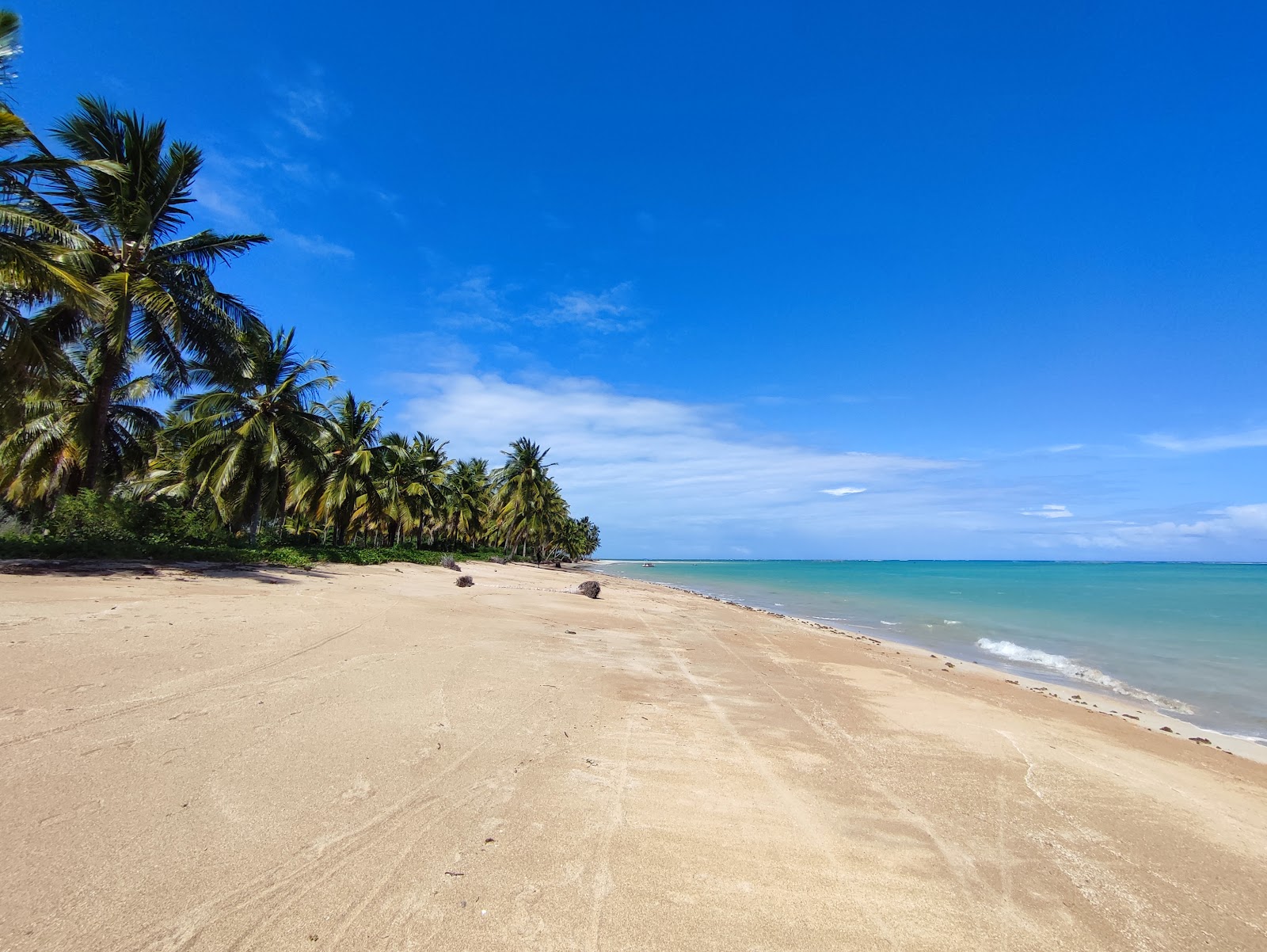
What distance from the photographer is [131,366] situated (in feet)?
52.0

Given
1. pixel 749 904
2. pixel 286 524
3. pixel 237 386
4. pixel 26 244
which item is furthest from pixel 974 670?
pixel 286 524

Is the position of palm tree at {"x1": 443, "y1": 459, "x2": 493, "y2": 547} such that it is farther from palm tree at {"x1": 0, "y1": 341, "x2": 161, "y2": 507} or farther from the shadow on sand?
the shadow on sand

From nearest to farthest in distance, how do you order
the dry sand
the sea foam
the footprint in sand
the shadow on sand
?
the dry sand, the footprint in sand, the shadow on sand, the sea foam

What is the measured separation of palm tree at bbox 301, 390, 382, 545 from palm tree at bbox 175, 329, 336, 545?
188 cm

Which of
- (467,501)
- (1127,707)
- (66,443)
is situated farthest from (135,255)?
(467,501)

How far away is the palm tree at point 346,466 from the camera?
1126 inches

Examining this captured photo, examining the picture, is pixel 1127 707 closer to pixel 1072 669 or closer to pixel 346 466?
pixel 1072 669

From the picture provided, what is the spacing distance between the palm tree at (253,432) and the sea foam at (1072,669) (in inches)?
1052

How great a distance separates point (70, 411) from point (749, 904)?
1020 inches

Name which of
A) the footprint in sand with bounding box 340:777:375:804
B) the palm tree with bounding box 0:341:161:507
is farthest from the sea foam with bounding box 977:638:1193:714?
the palm tree with bounding box 0:341:161:507

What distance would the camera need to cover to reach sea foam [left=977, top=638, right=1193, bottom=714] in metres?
12.2

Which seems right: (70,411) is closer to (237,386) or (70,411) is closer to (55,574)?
(237,386)

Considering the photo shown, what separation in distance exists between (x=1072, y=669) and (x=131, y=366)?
91.8 ft

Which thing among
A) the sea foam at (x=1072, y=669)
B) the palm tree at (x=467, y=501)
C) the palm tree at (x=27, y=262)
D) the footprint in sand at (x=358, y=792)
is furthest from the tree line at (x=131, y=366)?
the sea foam at (x=1072, y=669)
